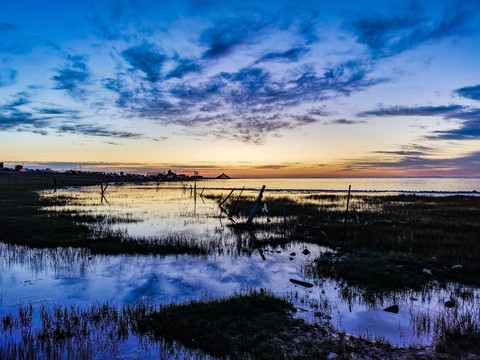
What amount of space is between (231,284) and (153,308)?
3.23m

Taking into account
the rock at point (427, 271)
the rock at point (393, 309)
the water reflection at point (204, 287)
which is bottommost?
the water reflection at point (204, 287)

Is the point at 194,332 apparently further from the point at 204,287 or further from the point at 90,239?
the point at 90,239

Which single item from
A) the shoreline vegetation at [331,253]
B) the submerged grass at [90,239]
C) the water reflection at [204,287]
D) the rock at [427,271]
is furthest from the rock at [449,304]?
the submerged grass at [90,239]

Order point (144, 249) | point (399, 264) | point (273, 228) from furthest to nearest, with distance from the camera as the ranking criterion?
point (273, 228)
point (144, 249)
point (399, 264)

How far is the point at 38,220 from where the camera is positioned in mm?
23391

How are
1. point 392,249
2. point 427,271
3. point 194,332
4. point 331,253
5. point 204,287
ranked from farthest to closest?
point 392,249 < point 331,253 < point 427,271 < point 204,287 < point 194,332

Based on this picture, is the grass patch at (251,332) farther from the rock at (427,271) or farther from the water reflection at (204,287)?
the rock at (427,271)

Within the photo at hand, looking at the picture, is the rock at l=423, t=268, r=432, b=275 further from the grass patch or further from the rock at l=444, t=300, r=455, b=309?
the grass patch

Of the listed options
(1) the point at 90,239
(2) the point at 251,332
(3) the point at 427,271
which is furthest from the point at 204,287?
(1) the point at 90,239

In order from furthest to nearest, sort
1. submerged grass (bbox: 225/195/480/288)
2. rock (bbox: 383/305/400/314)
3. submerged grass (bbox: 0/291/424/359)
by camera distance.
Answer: submerged grass (bbox: 225/195/480/288), rock (bbox: 383/305/400/314), submerged grass (bbox: 0/291/424/359)

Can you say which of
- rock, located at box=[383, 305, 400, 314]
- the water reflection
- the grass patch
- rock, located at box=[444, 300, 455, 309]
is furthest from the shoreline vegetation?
rock, located at box=[383, 305, 400, 314]

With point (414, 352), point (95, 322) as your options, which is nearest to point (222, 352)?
point (95, 322)

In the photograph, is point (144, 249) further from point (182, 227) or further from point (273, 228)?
point (273, 228)

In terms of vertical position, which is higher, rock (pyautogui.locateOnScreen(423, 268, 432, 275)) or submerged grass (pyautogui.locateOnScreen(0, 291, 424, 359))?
rock (pyautogui.locateOnScreen(423, 268, 432, 275))
